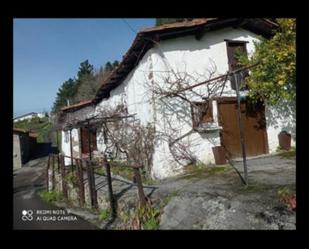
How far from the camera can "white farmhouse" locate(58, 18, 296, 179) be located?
6477 mm

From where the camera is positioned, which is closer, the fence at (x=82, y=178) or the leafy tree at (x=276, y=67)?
the fence at (x=82, y=178)

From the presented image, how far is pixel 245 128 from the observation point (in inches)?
281

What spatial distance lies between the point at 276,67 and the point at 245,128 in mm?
1528

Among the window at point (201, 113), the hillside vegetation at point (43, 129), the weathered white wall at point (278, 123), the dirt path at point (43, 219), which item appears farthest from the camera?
the hillside vegetation at point (43, 129)

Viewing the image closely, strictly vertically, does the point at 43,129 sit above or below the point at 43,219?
above

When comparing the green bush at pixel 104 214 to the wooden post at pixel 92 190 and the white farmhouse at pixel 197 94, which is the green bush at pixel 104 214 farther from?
the white farmhouse at pixel 197 94

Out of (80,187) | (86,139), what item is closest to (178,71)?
(80,187)

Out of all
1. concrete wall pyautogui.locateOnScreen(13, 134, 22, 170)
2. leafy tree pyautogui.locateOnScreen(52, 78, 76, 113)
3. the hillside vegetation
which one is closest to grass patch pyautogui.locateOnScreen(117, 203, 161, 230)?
concrete wall pyautogui.locateOnScreen(13, 134, 22, 170)

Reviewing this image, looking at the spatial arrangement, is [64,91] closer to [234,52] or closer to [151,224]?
[234,52]

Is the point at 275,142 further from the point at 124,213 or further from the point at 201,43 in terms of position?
the point at 124,213

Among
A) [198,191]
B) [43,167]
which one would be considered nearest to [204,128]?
[198,191]

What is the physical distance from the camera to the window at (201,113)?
6.65 meters

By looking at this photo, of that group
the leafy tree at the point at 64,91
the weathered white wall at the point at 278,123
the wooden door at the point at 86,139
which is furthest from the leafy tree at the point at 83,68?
the weathered white wall at the point at 278,123
